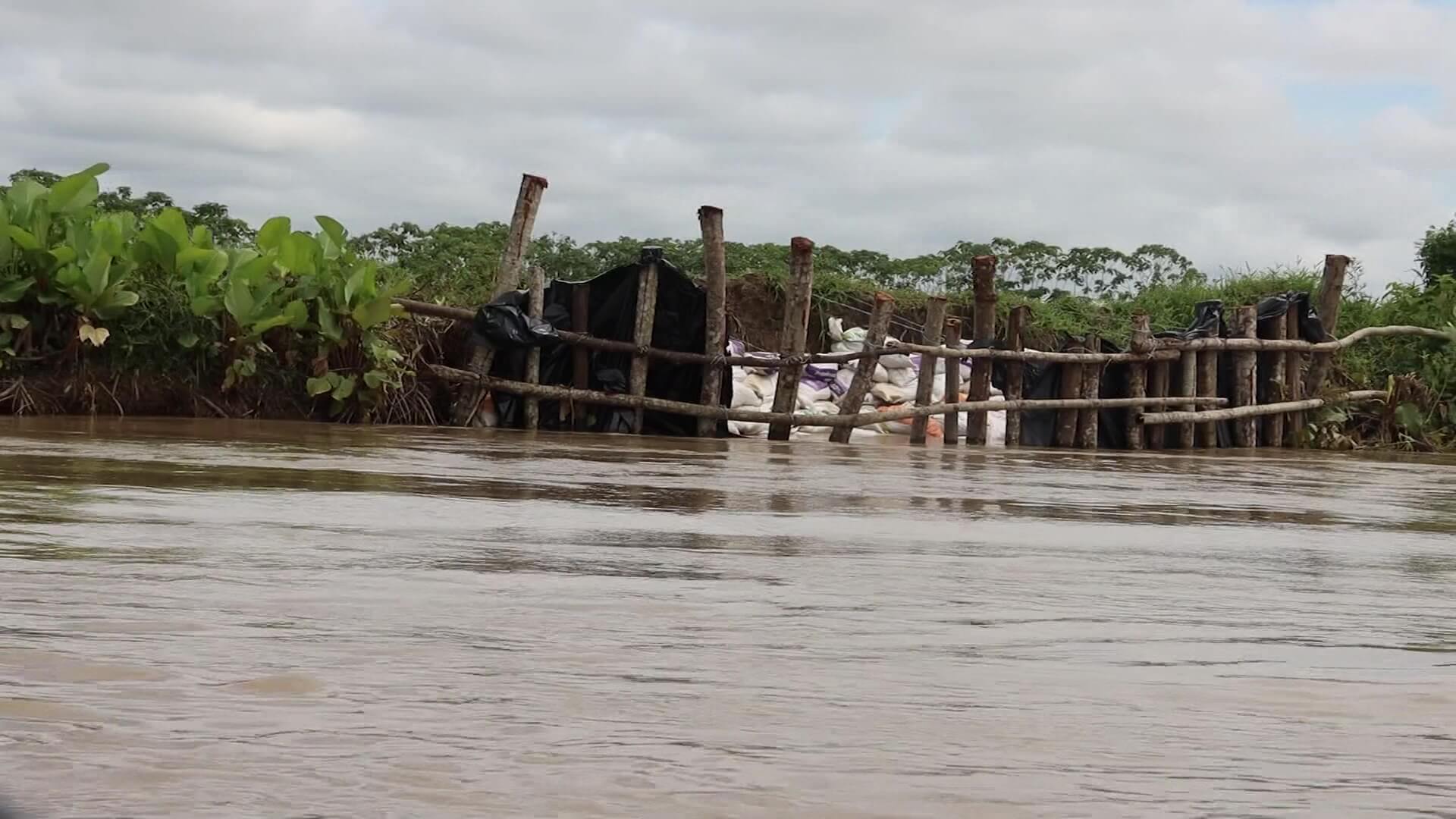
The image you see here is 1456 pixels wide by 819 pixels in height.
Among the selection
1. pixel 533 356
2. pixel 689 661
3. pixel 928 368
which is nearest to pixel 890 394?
pixel 928 368

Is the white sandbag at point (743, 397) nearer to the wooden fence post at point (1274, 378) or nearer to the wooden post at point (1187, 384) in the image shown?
the wooden post at point (1187, 384)

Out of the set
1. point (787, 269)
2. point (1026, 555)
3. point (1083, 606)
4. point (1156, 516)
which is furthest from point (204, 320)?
point (1083, 606)

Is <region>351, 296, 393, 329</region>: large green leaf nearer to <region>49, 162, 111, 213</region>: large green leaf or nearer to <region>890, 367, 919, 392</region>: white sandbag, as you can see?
<region>49, 162, 111, 213</region>: large green leaf

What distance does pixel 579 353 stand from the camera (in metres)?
12.7

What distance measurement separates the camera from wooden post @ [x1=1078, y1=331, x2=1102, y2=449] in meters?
14.1

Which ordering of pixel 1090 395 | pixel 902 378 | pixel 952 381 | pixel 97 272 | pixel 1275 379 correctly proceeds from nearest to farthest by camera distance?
pixel 97 272
pixel 952 381
pixel 1090 395
pixel 902 378
pixel 1275 379

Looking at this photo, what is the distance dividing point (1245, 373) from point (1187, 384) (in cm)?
89

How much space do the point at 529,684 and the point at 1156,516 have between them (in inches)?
144

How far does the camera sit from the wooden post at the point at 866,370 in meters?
12.6

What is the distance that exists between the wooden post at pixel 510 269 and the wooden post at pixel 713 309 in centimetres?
135

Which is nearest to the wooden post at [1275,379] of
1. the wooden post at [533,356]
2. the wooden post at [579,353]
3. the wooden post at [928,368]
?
the wooden post at [928,368]

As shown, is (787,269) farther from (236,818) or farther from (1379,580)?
(236,818)

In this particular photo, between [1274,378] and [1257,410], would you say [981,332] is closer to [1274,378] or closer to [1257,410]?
[1257,410]

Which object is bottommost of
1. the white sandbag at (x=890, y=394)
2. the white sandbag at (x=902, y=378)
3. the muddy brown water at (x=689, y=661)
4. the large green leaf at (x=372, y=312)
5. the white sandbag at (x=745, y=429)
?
the muddy brown water at (x=689, y=661)
